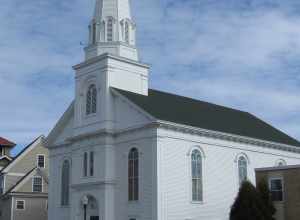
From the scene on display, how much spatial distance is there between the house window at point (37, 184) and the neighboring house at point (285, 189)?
30.5m

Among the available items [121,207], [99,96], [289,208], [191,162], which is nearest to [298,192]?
[289,208]

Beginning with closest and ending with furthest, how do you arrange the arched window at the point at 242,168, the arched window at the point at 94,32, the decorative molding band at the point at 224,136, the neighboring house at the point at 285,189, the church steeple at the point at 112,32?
1. the neighboring house at the point at 285,189
2. the decorative molding band at the point at 224,136
3. the church steeple at the point at 112,32
4. the arched window at the point at 94,32
5. the arched window at the point at 242,168

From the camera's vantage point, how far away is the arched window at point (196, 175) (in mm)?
45781

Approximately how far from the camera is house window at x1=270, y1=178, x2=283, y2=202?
40406 millimetres

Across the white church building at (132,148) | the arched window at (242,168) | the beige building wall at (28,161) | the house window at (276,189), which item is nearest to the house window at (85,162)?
the white church building at (132,148)

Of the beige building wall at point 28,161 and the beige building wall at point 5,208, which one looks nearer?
the beige building wall at point 5,208

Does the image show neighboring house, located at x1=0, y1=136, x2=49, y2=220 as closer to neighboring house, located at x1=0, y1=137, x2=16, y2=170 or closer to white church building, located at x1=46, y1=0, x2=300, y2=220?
neighboring house, located at x1=0, y1=137, x2=16, y2=170

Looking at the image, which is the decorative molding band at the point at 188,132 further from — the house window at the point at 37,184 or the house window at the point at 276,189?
the house window at the point at 37,184

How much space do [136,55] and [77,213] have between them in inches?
574

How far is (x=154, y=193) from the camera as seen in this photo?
42406mm

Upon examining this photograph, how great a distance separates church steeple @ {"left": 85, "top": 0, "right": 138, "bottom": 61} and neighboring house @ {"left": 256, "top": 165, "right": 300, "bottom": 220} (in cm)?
1649

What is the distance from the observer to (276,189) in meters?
40.7

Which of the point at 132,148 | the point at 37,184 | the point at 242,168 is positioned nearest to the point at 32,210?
the point at 37,184

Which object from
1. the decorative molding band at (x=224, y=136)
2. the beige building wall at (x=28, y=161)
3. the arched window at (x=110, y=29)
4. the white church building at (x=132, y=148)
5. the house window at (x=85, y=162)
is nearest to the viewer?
the white church building at (x=132, y=148)
